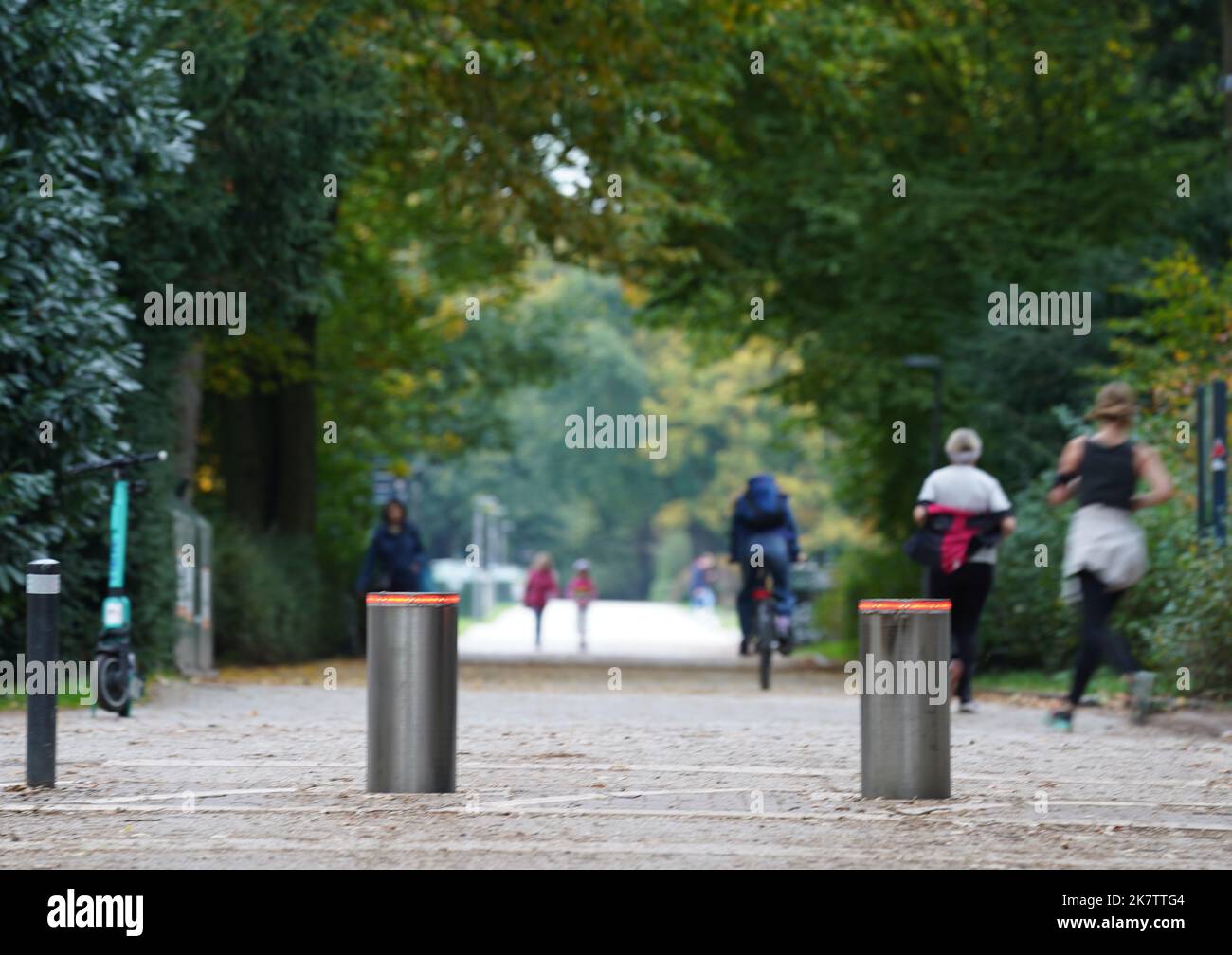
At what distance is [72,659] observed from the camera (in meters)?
16.2

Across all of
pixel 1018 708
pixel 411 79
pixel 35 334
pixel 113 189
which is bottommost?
pixel 1018 708

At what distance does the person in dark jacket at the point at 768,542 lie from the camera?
19.8 metres

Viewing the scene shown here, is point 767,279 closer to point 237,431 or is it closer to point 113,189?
point 237,431

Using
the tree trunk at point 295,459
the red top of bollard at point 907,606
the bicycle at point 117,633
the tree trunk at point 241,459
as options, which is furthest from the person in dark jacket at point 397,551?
the red top of bollard at point 907,606

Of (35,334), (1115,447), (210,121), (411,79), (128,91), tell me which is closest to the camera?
(1115,447)

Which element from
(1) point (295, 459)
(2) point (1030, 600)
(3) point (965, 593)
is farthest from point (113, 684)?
(1) point (295, 459)

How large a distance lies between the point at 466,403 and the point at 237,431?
56.6 ft

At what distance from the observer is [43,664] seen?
8.88m

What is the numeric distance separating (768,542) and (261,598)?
22.9 feet

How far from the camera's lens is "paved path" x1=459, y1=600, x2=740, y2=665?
3500 centimetres

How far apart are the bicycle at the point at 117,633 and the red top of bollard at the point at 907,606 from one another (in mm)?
6089

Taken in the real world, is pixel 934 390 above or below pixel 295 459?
above

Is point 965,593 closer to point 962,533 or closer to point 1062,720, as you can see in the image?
point 962,533
